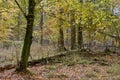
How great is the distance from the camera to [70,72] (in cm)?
1537

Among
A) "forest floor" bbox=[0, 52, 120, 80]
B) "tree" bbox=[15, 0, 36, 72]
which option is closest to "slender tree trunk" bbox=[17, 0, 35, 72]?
"tree" bbox=[15, 0, 36, 72]

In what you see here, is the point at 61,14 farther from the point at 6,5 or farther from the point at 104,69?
the point at 104,69

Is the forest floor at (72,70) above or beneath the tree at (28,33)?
beneath

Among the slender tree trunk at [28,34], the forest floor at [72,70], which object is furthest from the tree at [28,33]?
the forest floor at [72,70]

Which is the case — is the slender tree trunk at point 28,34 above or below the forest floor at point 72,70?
above

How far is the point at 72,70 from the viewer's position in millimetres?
16062

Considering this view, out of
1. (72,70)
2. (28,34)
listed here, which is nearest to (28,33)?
(28,34)

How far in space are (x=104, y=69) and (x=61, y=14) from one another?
414 inches

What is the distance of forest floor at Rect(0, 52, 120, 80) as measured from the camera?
1348 cm

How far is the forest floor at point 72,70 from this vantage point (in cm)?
1348

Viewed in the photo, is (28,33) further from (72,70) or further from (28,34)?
(72,70)

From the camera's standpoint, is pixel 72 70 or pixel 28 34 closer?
pixel 28 34

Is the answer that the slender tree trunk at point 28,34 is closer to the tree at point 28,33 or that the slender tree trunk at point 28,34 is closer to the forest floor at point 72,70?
the tree at point 28,33

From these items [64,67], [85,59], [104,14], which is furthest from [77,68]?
[104,14]
